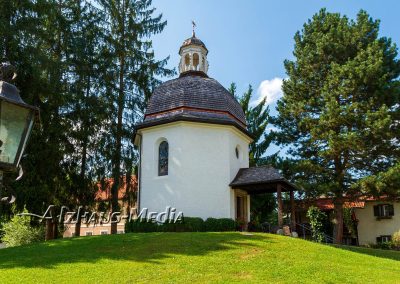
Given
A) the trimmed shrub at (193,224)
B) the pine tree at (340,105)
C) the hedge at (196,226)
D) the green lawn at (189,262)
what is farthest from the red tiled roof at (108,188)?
the pine tree at (340,105)

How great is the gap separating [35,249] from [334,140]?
16.3 m

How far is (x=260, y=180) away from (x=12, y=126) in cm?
1555

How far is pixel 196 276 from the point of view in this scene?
9.97 metres

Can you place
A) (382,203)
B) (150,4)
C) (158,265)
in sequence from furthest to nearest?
(382,203), (150,4), (158,265)

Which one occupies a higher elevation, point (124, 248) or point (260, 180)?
point (260, 180)

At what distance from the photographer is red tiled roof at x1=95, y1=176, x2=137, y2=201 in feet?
75.5

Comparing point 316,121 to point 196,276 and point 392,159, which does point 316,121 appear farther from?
point 196,276

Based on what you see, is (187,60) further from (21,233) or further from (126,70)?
(21,233)

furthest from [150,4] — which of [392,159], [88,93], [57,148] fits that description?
[392,159]

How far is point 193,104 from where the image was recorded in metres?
19.6

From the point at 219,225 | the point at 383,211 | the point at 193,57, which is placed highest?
the point at 193,57

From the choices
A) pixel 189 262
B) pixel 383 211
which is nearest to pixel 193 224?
pixel 189 262

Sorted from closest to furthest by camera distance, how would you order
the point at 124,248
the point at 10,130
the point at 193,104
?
1. the point at 10,130
2. the point at 124,248
3. the point at 193,104

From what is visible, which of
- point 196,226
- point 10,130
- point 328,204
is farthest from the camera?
point 328,204
